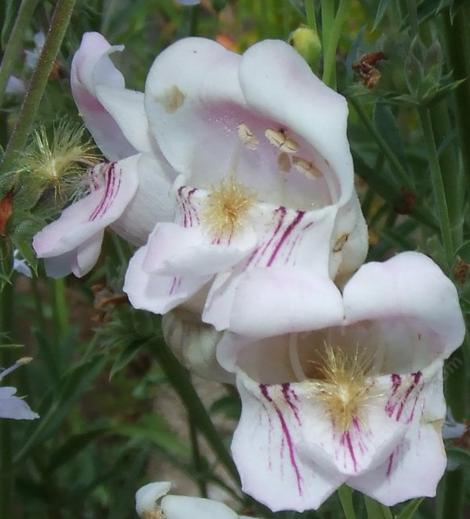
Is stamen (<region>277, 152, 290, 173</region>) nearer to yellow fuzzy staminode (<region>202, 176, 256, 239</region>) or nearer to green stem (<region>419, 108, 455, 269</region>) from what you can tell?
yellow fuzzy staminode (<region>202, 176, 256, 239</region>)

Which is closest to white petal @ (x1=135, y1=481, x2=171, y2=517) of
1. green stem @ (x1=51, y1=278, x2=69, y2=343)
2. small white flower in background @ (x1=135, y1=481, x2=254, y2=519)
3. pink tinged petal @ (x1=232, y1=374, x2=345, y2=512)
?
small white flower in background @ (x1=135, y1=481, x2=254, y2=519)

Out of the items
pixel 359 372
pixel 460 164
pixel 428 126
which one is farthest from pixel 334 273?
pixel 460 164

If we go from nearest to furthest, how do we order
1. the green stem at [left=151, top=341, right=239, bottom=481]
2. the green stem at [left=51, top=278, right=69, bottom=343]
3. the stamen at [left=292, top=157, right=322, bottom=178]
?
the stamen at [left=292, top=157, right=322, bottom=178], the green stem at [left=151, top=341, right=239, bottom=481], the green stem at [left=51, top=278, right=69, bottom=343]

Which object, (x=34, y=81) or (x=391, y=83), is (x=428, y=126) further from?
(x=34, y=81)

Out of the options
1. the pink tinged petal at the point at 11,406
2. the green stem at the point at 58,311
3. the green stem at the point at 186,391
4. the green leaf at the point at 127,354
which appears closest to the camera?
the pink tinged petal at the point at 11,406

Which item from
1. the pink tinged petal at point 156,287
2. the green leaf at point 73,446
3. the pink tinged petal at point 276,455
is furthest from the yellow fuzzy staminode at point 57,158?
the green leaf at point 73,446

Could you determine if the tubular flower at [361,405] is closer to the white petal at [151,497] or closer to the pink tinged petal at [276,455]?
the pink tinged petal at [276,455]
